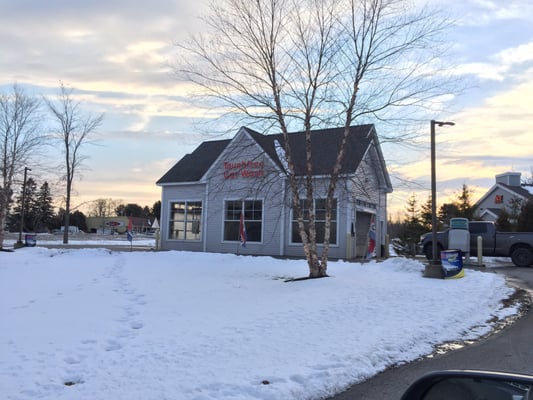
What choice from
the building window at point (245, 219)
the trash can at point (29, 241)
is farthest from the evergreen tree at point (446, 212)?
the trash can at point (29, 241)

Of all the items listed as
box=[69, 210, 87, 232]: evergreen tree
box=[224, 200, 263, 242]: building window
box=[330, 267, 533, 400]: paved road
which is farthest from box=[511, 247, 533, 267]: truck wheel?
box=[69, 210, 87, 232]: evergreen tree

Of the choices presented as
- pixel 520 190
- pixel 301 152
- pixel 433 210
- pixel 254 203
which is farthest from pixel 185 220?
pixel 520 190

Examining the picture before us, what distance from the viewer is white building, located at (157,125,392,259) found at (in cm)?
2173

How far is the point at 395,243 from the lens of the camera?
38344mm

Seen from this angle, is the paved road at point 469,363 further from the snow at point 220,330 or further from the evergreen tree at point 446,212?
the evergreen tree at point 446,212

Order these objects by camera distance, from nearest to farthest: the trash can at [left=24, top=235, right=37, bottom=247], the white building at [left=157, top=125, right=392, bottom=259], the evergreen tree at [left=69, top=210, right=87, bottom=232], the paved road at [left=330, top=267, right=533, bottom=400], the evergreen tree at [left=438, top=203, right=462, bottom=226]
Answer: the paved road at [left=330, top=267, right=533, bottom=400] → the white building at [left=157, top=125, right=392, bottom=259] → the trash can at [left=24, top=235, right=37, bottom=247] → the evergreen tree at [left=438, top=203, right=462, bottom=226] → the evergreen tree at [left=69, top=210, right=87, bottom=232]

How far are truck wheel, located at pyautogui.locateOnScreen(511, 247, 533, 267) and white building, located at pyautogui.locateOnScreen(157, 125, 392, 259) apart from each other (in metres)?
6.24

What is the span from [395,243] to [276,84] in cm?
2771

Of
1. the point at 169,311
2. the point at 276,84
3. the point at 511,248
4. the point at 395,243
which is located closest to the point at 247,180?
the point at 276,84

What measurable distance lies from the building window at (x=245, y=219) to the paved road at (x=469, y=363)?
16.9 m

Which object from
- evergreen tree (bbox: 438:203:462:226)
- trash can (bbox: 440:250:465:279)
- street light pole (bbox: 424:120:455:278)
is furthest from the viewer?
evergreen tree (bbox: 438:203:462:226)

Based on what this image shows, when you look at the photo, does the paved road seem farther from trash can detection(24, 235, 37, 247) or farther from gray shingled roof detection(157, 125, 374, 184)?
trash can detection(24, 235, 37, 247)

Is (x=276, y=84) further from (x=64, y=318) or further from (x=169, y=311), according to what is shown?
(x=64, y=318)

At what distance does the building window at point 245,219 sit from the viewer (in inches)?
971
